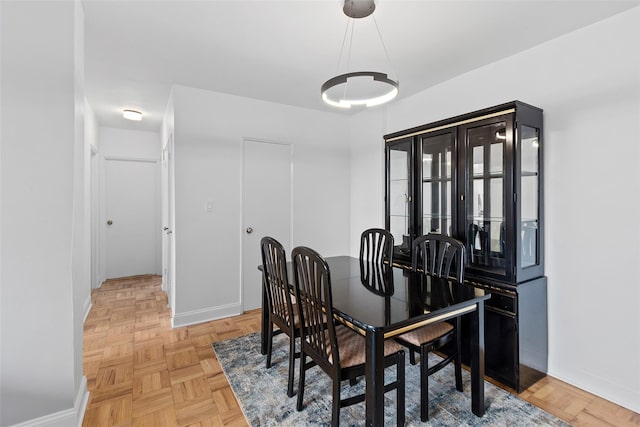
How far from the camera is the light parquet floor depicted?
1768 millimetres

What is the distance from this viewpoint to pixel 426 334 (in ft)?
6.00

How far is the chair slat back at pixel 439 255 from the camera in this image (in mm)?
2092

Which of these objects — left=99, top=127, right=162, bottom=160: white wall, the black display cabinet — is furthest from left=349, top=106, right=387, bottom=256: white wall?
left=99, top=127, right=162, bottom=160: white wall

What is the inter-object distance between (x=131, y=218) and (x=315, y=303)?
4.60m

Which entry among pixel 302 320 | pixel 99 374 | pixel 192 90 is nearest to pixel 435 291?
pixel 302 320

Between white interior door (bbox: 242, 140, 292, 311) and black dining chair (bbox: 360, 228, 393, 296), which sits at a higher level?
white interior door (bbox: 242, 140, 292, 311)

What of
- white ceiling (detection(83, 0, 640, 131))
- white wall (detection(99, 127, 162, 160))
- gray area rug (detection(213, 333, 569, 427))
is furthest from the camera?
white wall (detection(99, 127, 162, 160))

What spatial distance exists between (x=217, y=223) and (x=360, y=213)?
1.78 meters

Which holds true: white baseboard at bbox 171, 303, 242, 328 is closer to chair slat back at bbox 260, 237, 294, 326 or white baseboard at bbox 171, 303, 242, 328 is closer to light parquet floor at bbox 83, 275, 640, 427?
light parquet floor at bbox 83, 275, 640, 427

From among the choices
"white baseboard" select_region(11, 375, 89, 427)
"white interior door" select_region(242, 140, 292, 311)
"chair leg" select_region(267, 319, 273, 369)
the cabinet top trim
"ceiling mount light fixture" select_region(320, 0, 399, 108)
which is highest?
"ceiling mount light fixture" select_region(320, 0, 399, 108)

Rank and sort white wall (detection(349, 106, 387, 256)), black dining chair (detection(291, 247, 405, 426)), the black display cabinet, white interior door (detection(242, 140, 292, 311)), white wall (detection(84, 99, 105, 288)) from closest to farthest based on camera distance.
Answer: black dining chair (detection(291, 247, 405, 426))
the black display cabinet
white interior door (detection(242, 140, 292, 311))
white wall (detection(349, 106, 387, 256))
white wall (detection(84, 99, 105, 288))

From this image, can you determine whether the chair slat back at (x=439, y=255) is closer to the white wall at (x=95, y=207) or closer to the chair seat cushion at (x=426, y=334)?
the chair seat cushion at (x=426, y=334)

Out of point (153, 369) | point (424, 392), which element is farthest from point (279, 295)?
point (153, 369)

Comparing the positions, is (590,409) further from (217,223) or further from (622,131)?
(217,223)
